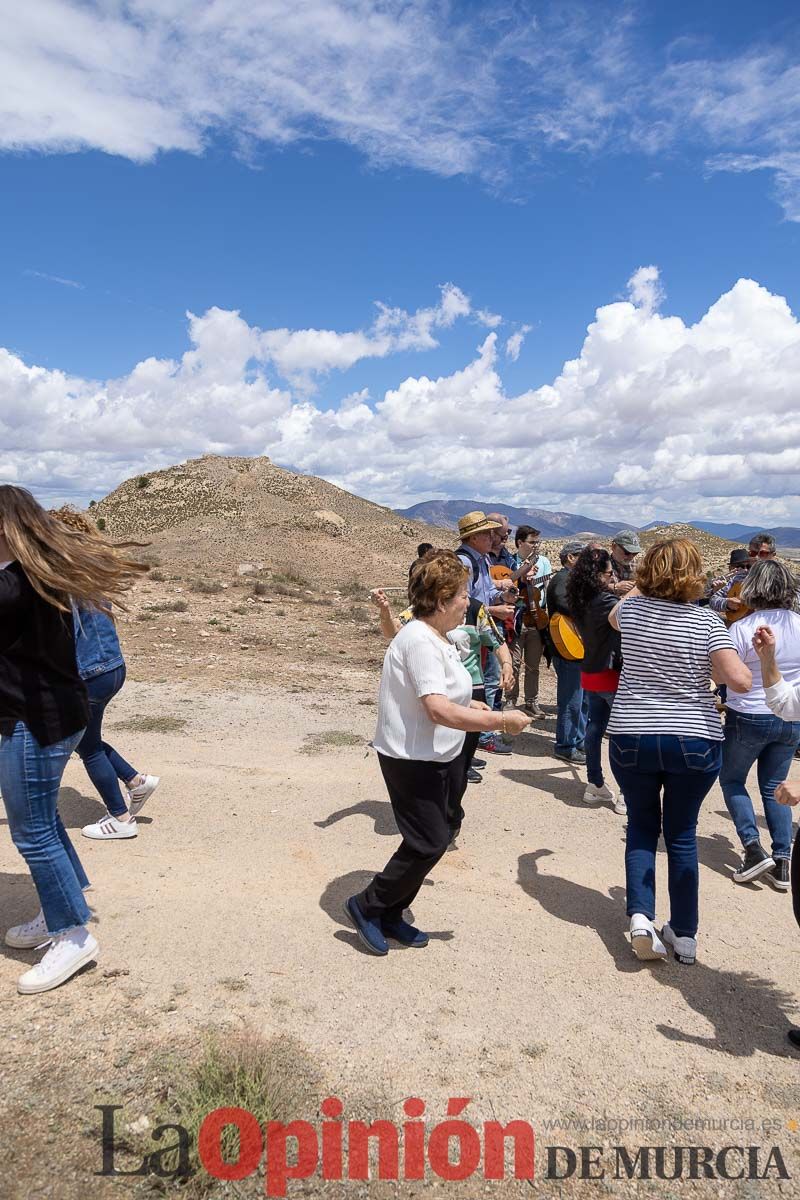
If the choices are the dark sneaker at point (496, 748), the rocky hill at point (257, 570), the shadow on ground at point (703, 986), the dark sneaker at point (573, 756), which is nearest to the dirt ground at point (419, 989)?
the shadow on ground at point (703, 986)

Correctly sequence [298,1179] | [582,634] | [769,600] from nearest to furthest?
[298,1179]
[769,600]
[582,634]

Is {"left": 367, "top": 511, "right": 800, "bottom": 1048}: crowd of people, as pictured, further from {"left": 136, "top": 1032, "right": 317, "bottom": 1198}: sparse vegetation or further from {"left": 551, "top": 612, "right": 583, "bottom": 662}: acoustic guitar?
{"left": 551, "top": 612, "right": 583, "bottom": 662}: acoustic guitar

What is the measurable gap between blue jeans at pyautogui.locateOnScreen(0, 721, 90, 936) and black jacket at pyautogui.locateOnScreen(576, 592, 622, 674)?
3996mm

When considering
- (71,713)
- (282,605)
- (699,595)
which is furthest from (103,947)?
(282,605)

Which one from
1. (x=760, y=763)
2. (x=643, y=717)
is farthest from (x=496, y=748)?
(x=643, y=717)

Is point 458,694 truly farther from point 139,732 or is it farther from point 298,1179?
point 139,732

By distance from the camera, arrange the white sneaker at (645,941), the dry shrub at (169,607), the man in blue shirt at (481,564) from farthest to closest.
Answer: the dry shrub at (169,607), the man in blue shirt at (481,564), the white sneaker at (645,941)

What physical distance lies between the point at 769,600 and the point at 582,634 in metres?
1.72

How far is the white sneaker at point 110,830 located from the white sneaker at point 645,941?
3179 mm

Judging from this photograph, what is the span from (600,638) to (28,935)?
4.29m

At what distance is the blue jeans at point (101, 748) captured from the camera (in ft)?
15.1

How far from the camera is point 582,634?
20.0 feet

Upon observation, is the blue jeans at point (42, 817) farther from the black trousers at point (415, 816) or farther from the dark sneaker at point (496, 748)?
the dark sneaker at point (496, 748)

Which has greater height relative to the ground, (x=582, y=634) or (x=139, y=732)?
(x=582, y=634)
